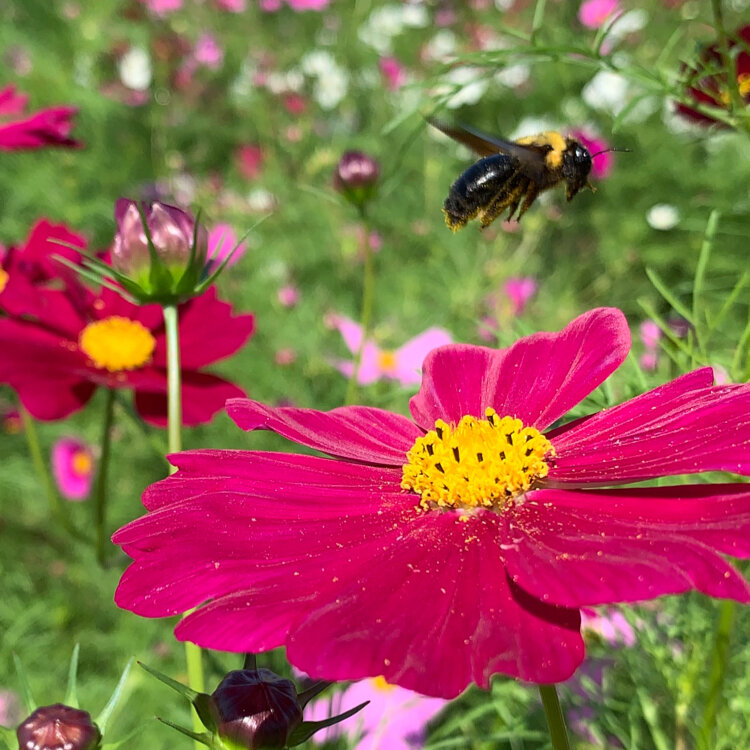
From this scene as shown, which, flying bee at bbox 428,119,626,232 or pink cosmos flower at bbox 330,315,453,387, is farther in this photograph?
pink cosmos flower at bbox 330,315,453,387

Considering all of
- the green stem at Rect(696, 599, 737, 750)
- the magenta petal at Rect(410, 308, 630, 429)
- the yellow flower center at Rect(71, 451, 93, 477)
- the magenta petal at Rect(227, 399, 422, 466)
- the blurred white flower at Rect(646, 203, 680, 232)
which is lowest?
the green stem at Rect(696, 599, 737, 750)

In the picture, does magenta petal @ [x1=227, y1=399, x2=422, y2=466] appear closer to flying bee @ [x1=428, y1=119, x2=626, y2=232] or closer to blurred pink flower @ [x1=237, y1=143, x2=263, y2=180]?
flying bee @ [x1=428, y1=119, x2=626, y2=232]

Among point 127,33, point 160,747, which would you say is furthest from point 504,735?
point 127,33

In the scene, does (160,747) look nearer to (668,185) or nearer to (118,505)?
(118,505)

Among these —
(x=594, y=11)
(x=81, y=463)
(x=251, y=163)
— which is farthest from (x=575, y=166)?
(x=251, y=163)

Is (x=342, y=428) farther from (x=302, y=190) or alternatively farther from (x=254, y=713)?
(x=302, y=190)

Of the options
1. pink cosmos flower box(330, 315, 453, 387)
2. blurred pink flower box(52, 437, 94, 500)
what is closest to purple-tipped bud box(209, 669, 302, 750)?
pink cosmos flower box(330, 315, 453, 387)
